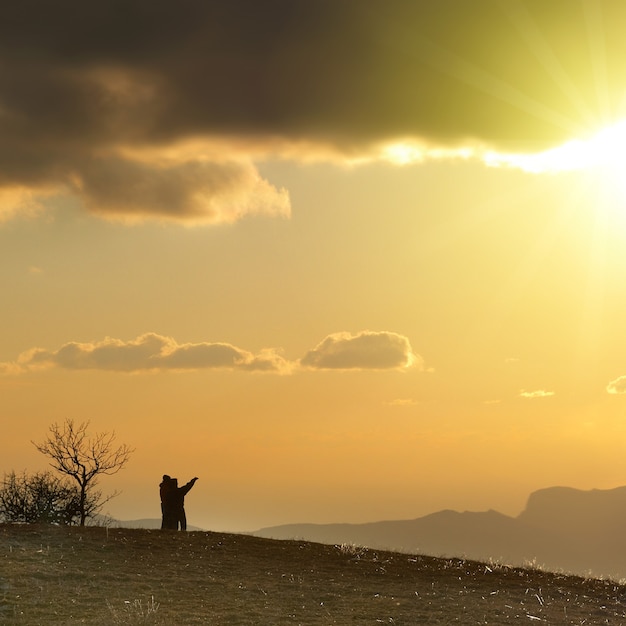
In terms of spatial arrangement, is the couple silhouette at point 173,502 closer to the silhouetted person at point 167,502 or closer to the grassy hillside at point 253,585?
the silhouetted person at point 167,502

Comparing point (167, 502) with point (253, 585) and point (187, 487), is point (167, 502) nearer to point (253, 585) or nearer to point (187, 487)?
point (187, 487)

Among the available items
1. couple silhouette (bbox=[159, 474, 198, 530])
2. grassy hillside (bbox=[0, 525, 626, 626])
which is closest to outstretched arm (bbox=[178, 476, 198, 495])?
couple silhouette (bbox=[159, 474, 198, 530])

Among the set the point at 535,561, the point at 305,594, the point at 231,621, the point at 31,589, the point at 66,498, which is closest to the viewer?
the point at 231,621

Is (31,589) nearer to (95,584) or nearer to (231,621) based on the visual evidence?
(95,584)

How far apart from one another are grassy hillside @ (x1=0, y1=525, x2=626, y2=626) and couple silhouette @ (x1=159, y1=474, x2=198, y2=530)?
2.83 metres

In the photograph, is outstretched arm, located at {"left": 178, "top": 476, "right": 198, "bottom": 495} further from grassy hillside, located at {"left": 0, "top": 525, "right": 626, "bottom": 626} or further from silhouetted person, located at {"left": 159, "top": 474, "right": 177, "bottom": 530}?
grassy hillside, located at {"left": 0, "top": 525, "right": 626, "bottom": 626}

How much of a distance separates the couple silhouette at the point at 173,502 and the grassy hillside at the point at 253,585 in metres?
2.83

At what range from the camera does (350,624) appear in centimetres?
2447

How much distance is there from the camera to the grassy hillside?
81.6 feet

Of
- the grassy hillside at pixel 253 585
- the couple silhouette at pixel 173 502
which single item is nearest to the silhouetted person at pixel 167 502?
the couple silhouette at pixel 173 502

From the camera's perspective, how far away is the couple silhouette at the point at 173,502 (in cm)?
3853

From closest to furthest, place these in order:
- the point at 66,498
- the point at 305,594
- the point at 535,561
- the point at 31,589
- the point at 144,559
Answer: the point at 31,589, the point at 305,594, the point at 144,559, the point at 535,561, the point at 66,498

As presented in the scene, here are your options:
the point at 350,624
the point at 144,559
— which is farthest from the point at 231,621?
the point at 144,559

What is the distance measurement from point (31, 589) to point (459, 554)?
17.0 m
